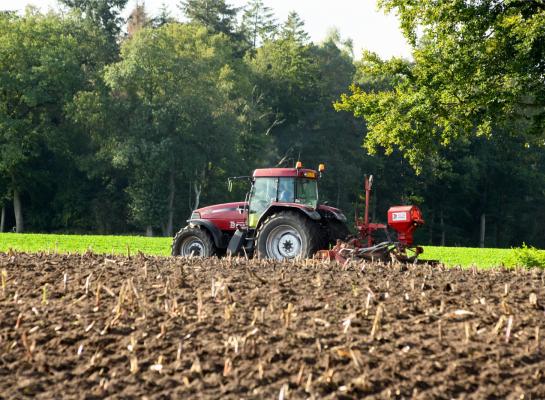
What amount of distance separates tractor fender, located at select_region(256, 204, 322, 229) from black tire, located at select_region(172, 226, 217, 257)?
135 cm

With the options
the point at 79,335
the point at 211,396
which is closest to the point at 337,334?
the point at 211,396

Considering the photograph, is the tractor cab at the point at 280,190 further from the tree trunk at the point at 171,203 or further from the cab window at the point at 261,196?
the tree trunk at the point at 171,203

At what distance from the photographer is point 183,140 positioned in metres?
48.5

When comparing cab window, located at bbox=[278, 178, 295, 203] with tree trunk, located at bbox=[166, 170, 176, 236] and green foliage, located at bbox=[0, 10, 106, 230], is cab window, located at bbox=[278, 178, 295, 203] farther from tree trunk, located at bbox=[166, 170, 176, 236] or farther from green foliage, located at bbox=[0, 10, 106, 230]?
tree trunk, located at bbox=[166, 170, 176, 236]

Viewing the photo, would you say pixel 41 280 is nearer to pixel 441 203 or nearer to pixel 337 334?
pixel 337 334

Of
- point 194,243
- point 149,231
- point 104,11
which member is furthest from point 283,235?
point 104,11

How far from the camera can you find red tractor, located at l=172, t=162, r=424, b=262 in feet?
48.0

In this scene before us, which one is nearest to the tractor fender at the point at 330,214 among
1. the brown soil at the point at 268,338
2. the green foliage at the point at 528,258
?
the green foliage at the point at 528,258

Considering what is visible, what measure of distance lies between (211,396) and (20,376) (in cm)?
158

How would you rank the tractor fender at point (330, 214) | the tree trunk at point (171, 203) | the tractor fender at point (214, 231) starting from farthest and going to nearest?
1. the tree trunk at point (171, 203)
2. the tractor fender at point (214, 231)
3. the tractor fender at point (330, 214)

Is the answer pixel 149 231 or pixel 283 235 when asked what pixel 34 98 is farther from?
pixel 283 235

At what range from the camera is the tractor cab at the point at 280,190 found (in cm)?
1588

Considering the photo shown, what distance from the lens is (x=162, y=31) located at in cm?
5281

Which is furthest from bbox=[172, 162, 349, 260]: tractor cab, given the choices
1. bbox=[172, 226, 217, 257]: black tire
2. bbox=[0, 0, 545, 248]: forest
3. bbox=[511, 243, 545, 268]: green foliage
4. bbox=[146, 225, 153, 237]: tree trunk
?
bbox=[146, 225, 153, 237]: tree trunk
